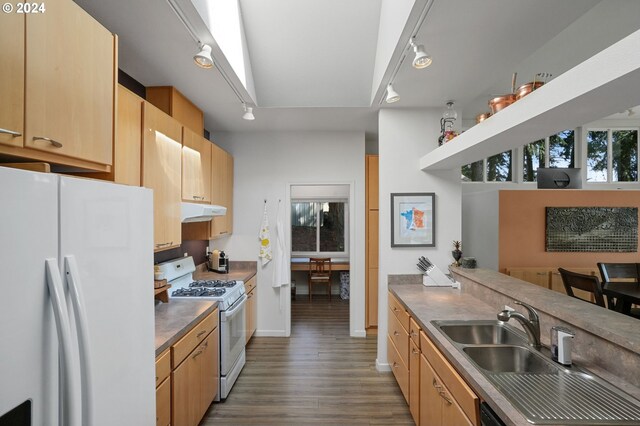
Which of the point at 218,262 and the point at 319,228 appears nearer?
the point at 218,262

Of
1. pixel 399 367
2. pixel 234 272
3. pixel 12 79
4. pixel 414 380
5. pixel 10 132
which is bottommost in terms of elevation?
pixel 399 367

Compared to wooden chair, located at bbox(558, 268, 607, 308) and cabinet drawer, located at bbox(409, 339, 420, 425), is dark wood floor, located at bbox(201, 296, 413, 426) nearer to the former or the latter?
cabinet drawer, located at bbox(409, 339, 420, 425)

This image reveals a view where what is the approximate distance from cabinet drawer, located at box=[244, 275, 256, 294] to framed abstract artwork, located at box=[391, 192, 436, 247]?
1.75 meters

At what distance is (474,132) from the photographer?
1951mm

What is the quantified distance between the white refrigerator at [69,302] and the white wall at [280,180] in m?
2.87

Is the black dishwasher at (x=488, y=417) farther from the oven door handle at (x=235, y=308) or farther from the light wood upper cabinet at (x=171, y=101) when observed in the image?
the light wood upper cabinet at (x=171, y=101)

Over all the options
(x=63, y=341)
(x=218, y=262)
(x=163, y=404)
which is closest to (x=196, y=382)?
(x=163, y=404)

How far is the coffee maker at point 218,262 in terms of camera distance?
368 centimetres

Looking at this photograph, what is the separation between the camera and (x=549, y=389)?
1.24 meters

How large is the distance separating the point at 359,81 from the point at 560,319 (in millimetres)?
2509

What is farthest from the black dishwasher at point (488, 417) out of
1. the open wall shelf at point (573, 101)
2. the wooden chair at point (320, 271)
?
the wooden chair at point (320, 271)

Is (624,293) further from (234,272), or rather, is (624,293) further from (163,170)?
(163,170)

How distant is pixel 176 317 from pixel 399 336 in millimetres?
1789

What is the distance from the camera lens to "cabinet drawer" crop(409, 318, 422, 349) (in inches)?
81.9
